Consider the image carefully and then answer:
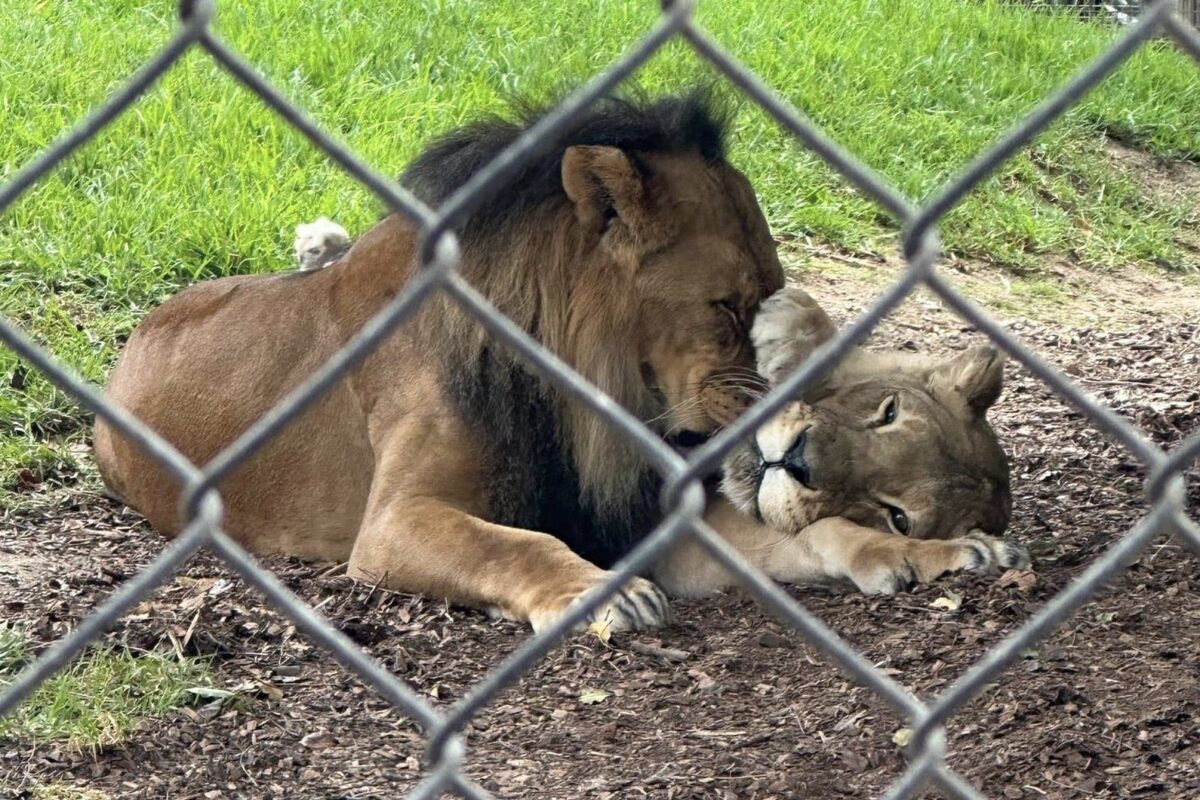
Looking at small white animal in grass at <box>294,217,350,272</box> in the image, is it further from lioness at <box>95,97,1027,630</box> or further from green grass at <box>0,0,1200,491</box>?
lioness at <box>95,97,1027,630</box>

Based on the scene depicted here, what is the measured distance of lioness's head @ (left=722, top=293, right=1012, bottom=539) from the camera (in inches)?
132

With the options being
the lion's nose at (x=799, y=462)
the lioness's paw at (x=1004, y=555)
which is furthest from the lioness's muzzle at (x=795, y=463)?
the lioness's paw at (x=1004, y=555)

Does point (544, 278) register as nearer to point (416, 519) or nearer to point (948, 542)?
point (416, 519)

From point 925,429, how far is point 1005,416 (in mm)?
1473

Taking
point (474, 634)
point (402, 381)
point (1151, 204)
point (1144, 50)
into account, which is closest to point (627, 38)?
point (1151, 204)

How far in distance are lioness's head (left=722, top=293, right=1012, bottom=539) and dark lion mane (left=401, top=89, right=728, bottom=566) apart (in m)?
0.27

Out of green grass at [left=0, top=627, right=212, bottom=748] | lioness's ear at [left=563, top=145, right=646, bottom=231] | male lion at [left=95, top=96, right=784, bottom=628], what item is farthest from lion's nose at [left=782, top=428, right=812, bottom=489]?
green grass at [left=0, top=627, right=212, bottom=748]

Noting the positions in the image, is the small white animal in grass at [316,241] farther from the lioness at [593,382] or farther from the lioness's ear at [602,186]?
the lioness's ear at [602,186]

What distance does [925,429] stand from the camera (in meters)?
3.41

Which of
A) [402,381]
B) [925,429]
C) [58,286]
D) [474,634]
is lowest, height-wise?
[58,286]

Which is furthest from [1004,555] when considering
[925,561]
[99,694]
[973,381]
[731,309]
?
[99,694]

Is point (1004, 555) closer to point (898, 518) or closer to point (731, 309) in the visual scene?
point (898, 518)

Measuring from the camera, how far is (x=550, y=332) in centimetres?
341

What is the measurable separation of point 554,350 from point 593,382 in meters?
0.10
